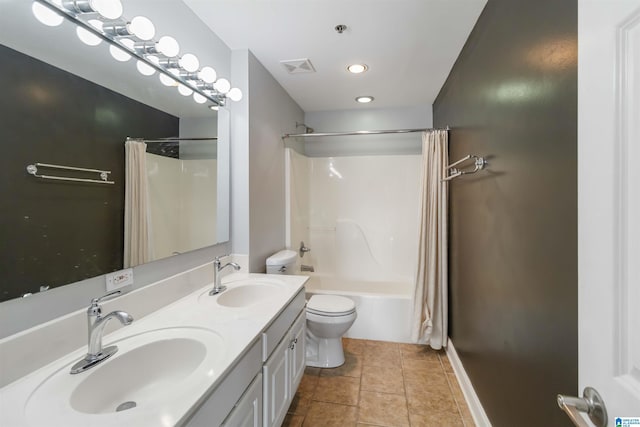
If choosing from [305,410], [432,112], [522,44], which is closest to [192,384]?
[305,410]

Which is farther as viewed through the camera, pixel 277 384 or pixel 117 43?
pixel 277 384

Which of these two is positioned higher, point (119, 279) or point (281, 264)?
point (119, 279)

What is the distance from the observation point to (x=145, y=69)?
1.34m

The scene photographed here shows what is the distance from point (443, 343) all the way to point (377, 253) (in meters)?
1.21

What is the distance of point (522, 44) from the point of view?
113 cm

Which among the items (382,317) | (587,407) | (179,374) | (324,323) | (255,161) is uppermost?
(255,161)

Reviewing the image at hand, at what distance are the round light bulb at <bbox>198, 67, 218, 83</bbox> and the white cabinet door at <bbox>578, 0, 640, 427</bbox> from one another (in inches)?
66.4

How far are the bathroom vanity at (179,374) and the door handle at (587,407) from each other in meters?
0.85

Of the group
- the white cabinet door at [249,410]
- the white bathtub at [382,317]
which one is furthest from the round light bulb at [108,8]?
the white bathtub at [382,317]

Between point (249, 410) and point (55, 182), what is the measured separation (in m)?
1.09

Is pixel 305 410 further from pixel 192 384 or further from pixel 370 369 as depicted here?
pixel 192 384

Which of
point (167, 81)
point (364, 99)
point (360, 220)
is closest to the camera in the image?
point (167, 81)

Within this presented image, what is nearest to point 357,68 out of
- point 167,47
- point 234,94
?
point 234,94

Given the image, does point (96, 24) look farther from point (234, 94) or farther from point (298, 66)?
point (298, 66)
